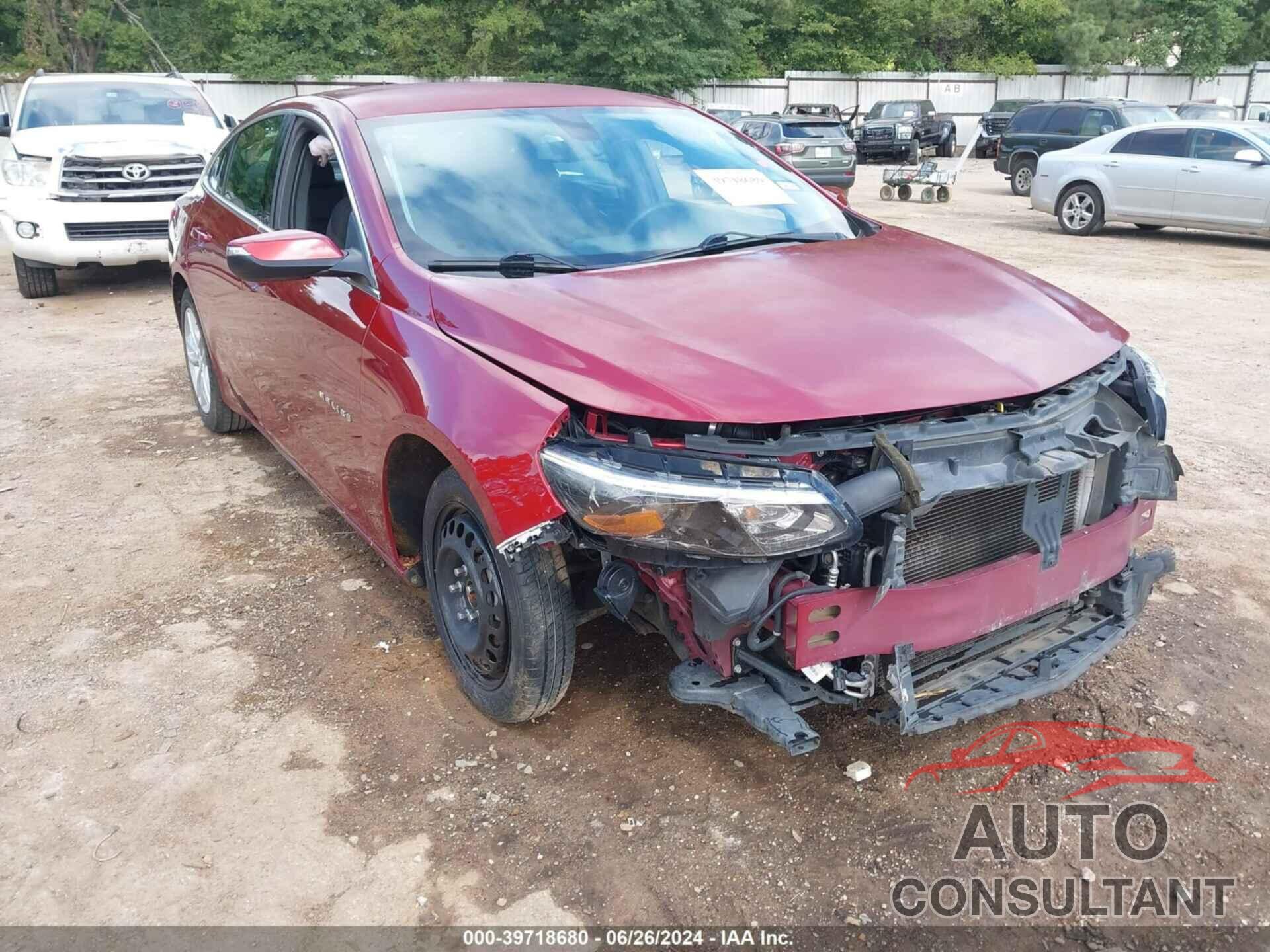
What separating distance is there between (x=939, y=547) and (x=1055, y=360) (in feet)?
2.08

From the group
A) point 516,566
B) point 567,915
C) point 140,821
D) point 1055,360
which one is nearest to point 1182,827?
point 1055,360

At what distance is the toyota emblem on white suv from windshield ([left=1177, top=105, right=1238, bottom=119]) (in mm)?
20312

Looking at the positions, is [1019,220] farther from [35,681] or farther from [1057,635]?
[35,681]

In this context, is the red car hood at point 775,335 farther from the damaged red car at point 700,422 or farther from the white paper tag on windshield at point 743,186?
the white paper tag on windshield at point 743,186

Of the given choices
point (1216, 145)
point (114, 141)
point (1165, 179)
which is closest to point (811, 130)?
point (1165, 179)

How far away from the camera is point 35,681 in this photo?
3375mm

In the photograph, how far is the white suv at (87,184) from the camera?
9.14 meters

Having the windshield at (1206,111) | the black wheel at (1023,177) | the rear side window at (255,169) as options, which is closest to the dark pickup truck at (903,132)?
the windshield at (1206,111)

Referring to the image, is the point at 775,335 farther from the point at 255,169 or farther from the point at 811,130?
the point at 811,130

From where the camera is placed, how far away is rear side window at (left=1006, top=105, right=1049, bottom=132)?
60.8ft

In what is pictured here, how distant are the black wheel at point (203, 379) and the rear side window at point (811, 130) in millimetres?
14046

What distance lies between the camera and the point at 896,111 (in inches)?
1169

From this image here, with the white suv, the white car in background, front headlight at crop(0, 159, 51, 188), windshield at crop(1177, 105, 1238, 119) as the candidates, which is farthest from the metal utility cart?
front headlight at crop(0, 159, 51, 188)

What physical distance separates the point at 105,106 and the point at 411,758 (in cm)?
980
